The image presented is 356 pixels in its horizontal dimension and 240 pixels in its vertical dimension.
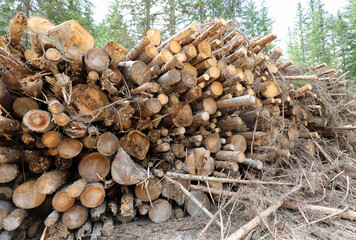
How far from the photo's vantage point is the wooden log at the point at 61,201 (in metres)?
2.16

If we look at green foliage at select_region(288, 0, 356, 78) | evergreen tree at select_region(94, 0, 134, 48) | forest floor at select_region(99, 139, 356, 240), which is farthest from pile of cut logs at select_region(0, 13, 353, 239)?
green foliage at select_region(288, 0, 356, 78)

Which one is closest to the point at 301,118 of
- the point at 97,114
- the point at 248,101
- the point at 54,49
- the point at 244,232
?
the point at 248,101

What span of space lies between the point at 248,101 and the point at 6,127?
3.10m

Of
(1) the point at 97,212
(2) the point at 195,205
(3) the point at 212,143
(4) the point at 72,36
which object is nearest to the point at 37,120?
(4) the point at 72,36

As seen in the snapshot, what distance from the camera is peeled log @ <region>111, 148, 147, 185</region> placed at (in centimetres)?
236

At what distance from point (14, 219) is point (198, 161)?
233 centimetres

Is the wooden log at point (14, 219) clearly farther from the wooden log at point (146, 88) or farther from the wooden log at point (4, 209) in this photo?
the wooden log at point (146, 88)

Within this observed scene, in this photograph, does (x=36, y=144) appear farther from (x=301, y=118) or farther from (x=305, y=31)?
(x=305, y=31)

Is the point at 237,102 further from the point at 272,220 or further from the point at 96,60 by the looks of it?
the point at 96,60

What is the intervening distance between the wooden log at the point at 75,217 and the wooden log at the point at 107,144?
76cm

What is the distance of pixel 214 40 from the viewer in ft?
11.1

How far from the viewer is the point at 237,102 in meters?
3.00

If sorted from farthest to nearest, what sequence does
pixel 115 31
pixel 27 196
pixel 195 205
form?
pixel 115 31 < pixel 195 205 < pixel 27 196

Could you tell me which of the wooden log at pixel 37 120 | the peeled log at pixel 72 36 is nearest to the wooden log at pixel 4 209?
the wooden log at pixel 37 120
